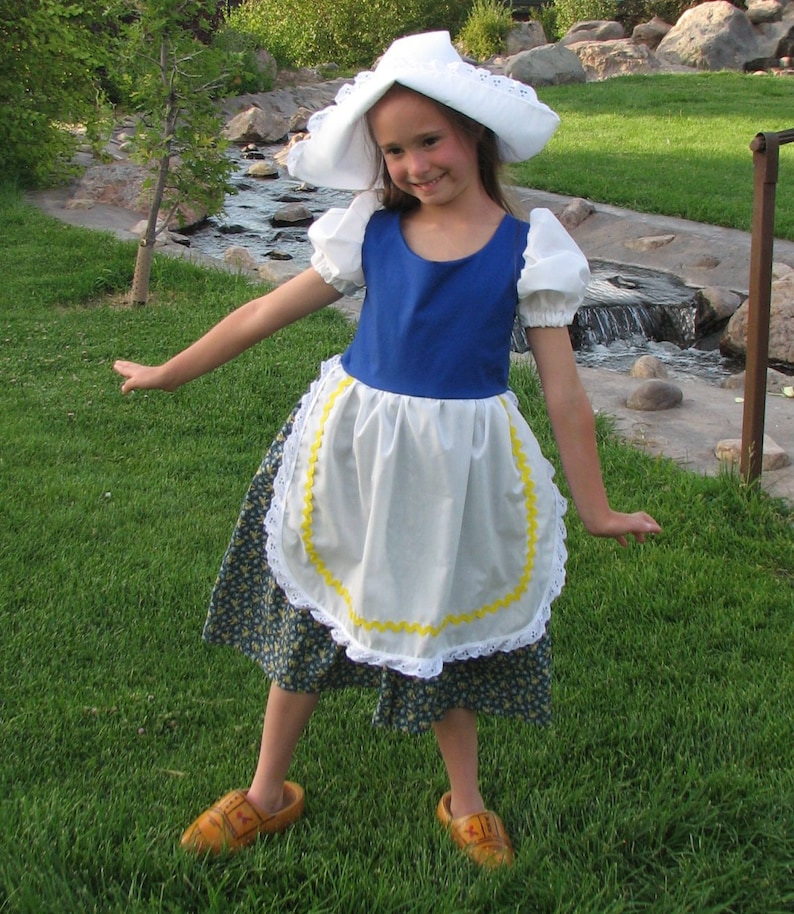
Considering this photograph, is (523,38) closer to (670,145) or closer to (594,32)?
(594,32)

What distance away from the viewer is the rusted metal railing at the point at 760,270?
3.15 meters

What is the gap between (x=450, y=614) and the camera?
184 cm

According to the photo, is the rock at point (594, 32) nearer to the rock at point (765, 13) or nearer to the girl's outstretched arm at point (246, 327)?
the rock at point (765, 13)

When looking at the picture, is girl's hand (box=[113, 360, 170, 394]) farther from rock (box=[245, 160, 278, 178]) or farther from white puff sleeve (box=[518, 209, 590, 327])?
rock (box=[245, 160, 278, 178])

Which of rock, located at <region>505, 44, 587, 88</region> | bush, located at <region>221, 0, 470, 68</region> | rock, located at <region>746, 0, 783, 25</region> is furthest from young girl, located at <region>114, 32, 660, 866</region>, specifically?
rock, located at <region>746, 0, 783, 25</region>

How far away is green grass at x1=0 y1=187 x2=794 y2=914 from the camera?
1900 mm

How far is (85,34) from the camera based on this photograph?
7773 millimetres

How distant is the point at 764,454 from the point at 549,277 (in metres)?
2.41

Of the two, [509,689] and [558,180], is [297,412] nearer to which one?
[509,689]

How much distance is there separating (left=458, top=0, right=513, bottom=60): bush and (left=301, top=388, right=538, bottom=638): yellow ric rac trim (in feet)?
68.8

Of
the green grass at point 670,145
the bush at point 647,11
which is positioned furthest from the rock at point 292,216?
the bush at point 647,11

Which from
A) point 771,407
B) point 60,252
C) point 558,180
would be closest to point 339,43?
point 558,180

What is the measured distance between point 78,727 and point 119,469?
155cm

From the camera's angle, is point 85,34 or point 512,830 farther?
point 85,34
